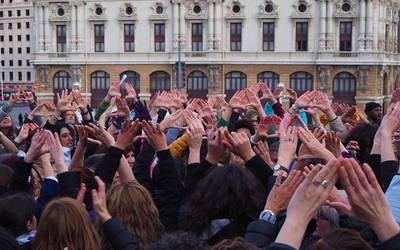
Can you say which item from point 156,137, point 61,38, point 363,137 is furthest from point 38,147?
point 61,38

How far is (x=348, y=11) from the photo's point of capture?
4269cm

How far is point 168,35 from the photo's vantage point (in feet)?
148

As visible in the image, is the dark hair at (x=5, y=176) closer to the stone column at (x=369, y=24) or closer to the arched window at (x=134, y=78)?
the stone column at (x=369, y=24)

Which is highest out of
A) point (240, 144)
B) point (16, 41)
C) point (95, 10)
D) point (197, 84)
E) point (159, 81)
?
point (16, 41)

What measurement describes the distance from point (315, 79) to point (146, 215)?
40.3m

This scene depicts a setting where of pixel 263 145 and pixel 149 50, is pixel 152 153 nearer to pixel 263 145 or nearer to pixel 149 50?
pixel 263 145

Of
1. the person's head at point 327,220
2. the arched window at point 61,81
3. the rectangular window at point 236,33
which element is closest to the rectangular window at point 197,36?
the rectangular window at point 236,33

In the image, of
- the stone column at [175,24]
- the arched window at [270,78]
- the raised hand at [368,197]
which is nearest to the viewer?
the raised hand at [368,197]

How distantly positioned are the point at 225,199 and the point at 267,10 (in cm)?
4090

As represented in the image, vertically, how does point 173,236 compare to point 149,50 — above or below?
below

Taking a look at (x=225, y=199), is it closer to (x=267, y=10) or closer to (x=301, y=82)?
(x=301, y=82)

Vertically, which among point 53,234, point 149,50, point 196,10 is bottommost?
point 53,234

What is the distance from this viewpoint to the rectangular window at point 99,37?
4603 cm

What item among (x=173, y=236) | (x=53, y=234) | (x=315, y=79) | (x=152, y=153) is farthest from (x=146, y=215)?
(x=315, y=79)
